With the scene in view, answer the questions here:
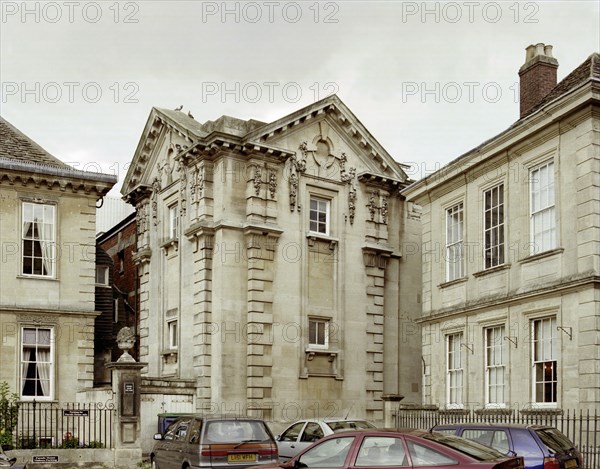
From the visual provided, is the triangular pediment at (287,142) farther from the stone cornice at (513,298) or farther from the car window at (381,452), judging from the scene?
the car window at (381,452)

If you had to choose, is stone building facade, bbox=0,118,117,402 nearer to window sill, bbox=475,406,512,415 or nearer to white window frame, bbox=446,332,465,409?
white window frame, bbox=446,332,465,409

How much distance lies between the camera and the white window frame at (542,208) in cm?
2245

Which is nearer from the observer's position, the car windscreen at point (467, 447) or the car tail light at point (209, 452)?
the car windscreen at point (467, 447)

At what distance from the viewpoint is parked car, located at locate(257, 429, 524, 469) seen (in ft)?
38.3

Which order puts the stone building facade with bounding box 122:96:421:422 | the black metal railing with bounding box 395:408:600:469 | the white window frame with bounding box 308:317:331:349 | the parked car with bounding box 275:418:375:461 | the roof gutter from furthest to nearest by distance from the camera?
the white window frame with bounding box 308:317:331:349, the stone building facade with bounding box 122:96:421:422, the roof gutter, the parked car with bounding box 275:418:375:461, the black metal railing with bounding box 395:408:600:469

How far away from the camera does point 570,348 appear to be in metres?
21.1

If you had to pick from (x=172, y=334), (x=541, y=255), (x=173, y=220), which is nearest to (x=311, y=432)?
(x=541, y=255)

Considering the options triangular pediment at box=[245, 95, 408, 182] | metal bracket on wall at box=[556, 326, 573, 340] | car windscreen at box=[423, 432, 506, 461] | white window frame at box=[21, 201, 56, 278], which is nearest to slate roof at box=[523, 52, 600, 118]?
metal bracket on wall at box=[556, 326, 573, 340]

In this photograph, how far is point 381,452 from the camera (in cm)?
1229

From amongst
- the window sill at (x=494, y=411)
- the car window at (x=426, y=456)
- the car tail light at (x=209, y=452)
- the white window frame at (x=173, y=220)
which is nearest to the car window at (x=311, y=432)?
the car tail light at (x=209, y=452)

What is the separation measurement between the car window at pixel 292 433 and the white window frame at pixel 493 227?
7175 mm

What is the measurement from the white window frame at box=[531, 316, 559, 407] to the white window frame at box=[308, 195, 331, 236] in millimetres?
11040

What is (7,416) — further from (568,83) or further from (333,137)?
(568,83)

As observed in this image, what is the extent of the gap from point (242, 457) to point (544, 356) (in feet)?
29.3
